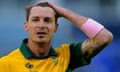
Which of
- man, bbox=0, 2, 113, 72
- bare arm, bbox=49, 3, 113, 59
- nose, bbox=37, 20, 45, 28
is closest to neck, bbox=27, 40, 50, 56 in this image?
man, bbox=0, 2, 113, 72

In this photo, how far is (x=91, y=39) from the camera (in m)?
3.50

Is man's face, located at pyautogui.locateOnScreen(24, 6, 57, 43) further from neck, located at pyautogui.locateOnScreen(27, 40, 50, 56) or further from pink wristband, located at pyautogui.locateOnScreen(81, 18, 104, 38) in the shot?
pink wristband, located at pyautogui.locateOnScreen(81, 18, 104, 38)

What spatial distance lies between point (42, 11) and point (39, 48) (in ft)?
0.76

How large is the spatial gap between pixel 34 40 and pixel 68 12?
33cm

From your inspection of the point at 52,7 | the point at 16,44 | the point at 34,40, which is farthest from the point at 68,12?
the point at 16,44

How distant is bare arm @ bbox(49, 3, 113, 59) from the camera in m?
3.46

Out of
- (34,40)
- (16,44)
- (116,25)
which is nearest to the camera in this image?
(34,40)

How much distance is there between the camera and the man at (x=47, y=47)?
331 cm

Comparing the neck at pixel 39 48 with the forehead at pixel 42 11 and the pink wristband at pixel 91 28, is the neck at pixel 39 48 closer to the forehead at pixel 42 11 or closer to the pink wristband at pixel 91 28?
the forehead at pixel 42 11

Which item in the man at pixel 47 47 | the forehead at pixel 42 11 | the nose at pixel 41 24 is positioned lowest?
the man at pixel 47 47

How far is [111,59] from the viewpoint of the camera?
16.4 feet

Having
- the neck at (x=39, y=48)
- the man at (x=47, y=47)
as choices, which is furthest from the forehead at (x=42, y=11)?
the neck at (x=39, y=48)

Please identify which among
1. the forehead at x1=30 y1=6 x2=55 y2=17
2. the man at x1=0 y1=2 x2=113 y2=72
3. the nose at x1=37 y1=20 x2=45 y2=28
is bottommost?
the man at x1=0 y1=2 x2=113 y2=72

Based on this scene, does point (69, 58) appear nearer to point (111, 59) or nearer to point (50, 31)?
point (50, 31)
